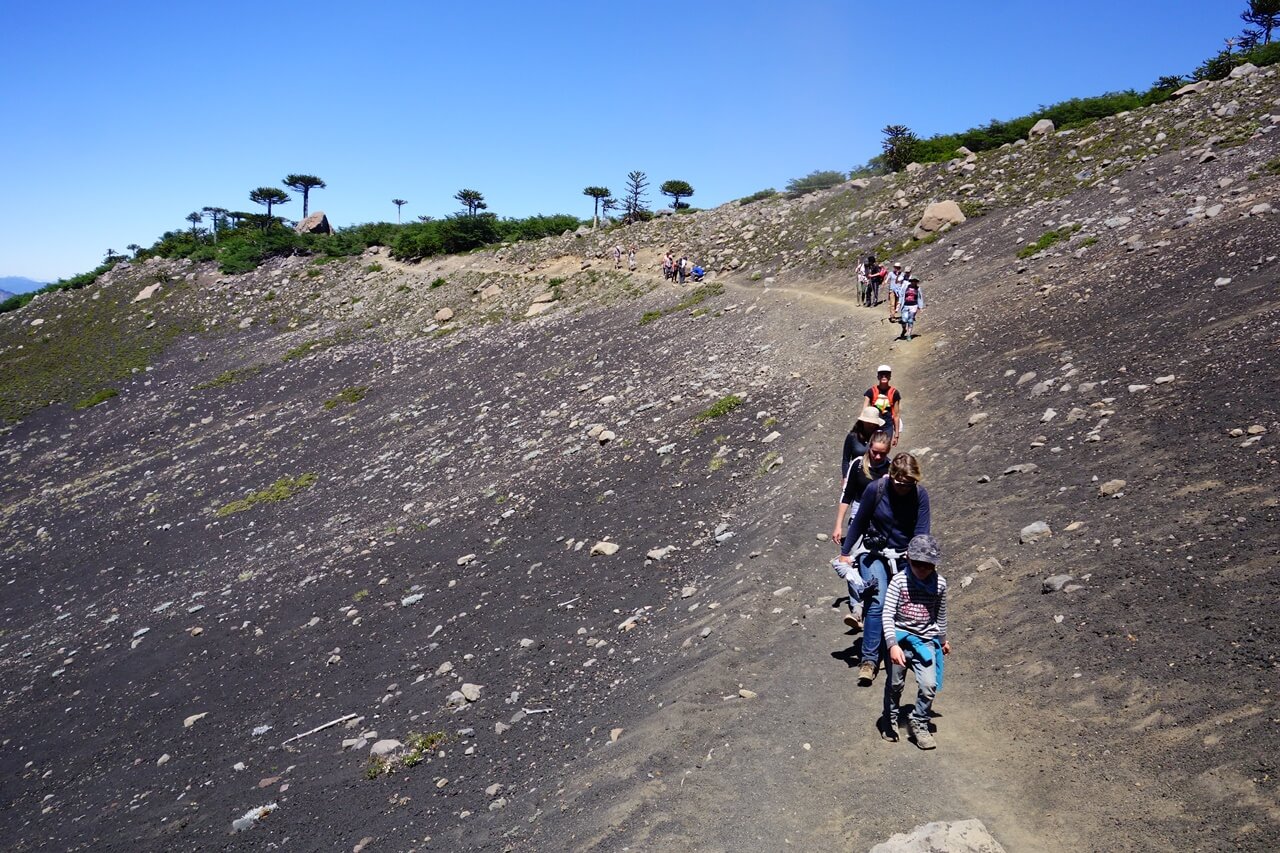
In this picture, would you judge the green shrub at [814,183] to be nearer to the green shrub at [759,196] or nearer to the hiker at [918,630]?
the green shrub at [759,196]

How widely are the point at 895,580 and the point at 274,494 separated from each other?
871 inches

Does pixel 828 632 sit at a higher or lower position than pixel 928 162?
lower

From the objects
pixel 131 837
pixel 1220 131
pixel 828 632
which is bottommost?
pixel 131 837

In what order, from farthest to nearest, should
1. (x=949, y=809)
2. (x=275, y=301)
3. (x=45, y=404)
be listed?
1. (x=275, y=301)
2. (x=45, y=404)
3. (x=949, y=809)

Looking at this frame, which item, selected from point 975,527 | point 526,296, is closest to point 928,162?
point 526,296

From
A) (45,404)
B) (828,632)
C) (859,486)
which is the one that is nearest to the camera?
(859,486)

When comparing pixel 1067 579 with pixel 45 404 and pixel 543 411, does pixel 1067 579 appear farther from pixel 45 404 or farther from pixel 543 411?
pixel 45 404

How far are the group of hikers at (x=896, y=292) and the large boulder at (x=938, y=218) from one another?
3833 millimetres

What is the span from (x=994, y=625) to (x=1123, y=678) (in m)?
1.52

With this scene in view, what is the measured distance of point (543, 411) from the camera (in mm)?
23859

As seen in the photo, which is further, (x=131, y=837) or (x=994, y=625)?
(x=131, y=837)

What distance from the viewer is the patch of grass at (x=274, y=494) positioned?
2319 cm

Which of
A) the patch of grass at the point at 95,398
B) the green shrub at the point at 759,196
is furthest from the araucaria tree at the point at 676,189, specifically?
the patch of grass at the point at 95,398

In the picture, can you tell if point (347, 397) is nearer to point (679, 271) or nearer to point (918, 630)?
point (679, 271)
